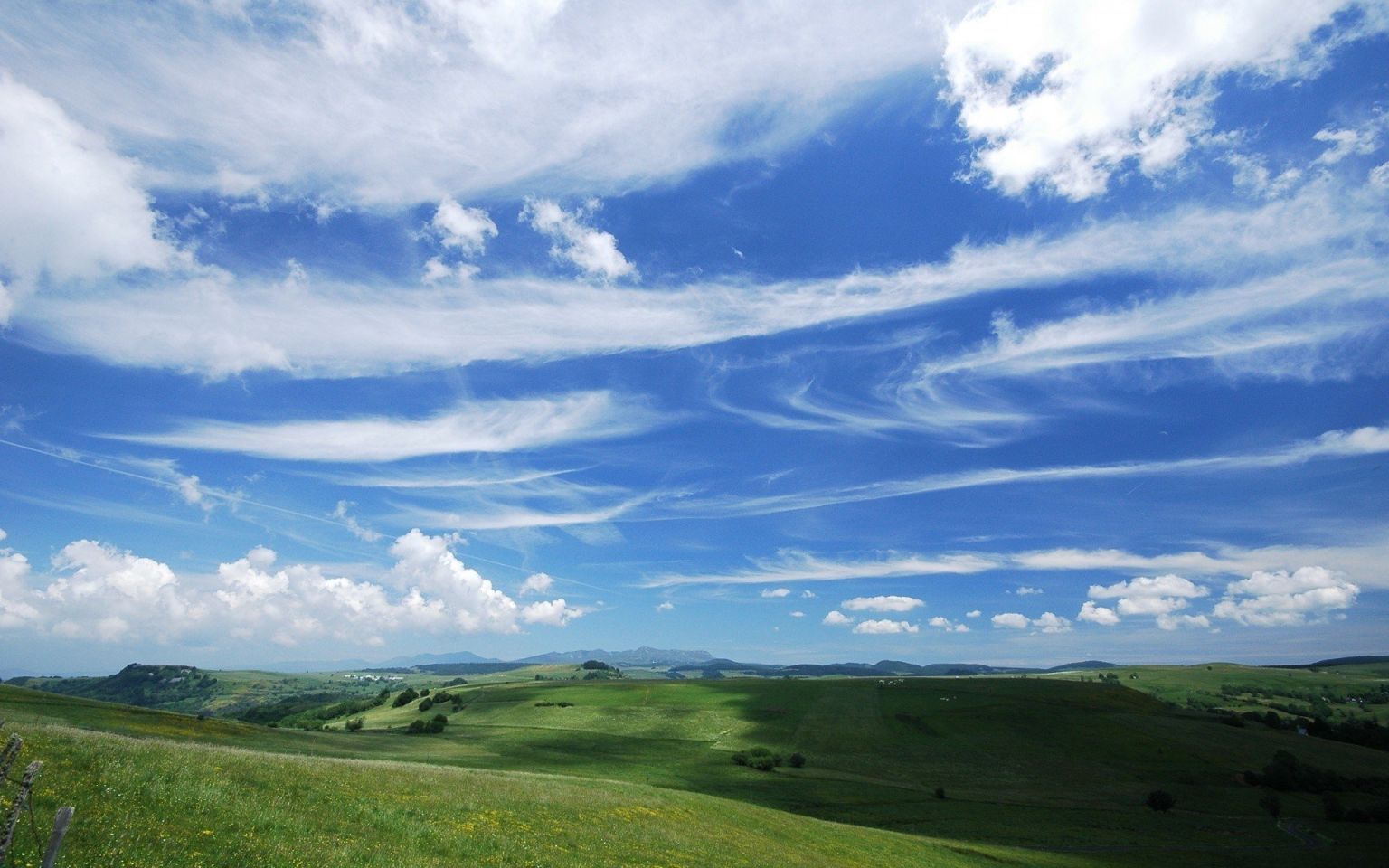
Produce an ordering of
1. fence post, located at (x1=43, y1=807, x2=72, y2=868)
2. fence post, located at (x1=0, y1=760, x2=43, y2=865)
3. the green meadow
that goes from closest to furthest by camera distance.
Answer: fence post, located at (x1=43, y1=807, x2=72, y2=868) → fence post, located at (x1=0, y1=760, x2=43, y2=865) → the green meadow

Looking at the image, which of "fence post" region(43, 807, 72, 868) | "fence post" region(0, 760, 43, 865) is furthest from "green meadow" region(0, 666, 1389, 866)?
"fence post" region(43, 807, 72, 868)

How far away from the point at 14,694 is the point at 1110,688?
796 ft

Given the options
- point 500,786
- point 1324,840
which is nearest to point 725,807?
point 500,786

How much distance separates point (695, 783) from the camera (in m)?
89.4

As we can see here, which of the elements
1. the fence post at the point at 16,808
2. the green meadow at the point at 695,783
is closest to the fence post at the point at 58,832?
the fence post at the point at 16,808

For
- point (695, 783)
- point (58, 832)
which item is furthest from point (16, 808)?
point (695, 783)

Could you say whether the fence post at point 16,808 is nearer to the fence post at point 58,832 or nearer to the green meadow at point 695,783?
the fence post at point 58,832

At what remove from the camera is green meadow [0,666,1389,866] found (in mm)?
21625

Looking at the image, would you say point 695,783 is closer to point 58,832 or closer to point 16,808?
point 16,808

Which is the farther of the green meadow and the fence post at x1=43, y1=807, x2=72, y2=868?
the green meadow

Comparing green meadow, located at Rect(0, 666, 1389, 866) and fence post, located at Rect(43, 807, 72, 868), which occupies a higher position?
fence post, located at Rect(43, 807, 72, 868)

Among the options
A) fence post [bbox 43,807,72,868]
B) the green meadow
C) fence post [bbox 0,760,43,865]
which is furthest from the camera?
the green meadow

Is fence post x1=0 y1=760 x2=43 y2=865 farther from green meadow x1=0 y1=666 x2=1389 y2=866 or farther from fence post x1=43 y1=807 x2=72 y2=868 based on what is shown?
green meadow x1=0 y1=666 x2=1389 y2=866

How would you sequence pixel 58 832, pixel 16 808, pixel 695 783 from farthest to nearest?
1. pixel 695 783
2. pixel 16 808
3. pixel 58 832
